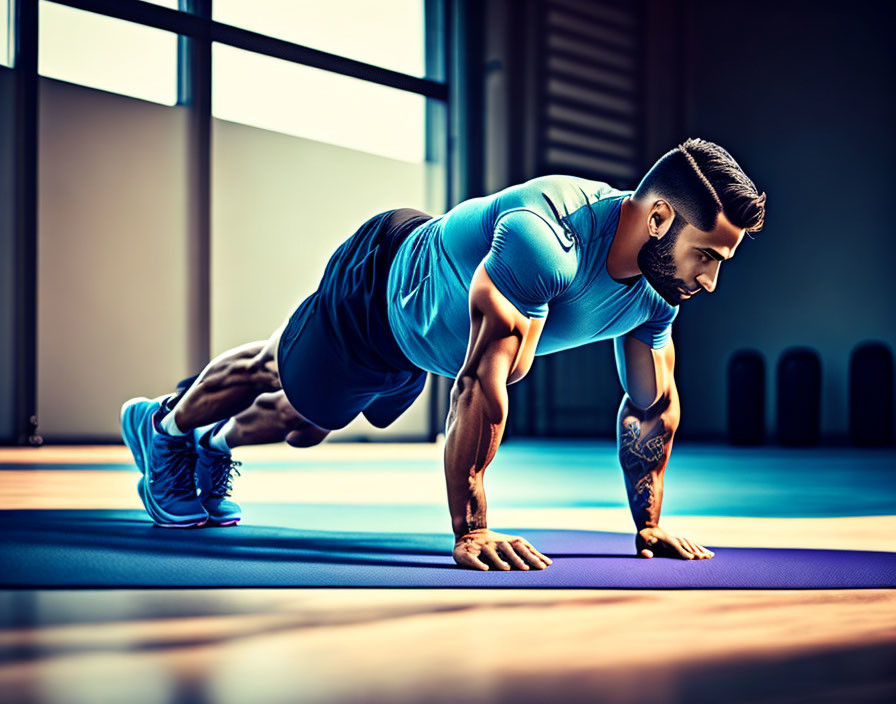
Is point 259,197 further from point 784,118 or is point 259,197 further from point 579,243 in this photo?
point 579,243

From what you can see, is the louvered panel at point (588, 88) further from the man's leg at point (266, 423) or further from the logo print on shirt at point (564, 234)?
the logo print on shirt at point (564, 234)

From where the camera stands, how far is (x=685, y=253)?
5.30 feet

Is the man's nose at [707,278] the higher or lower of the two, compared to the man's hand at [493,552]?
higher

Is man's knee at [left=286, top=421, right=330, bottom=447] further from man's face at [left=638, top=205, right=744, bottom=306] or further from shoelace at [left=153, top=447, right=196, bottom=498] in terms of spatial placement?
man's face at [left=638, top=205, right=744, bottom=306]

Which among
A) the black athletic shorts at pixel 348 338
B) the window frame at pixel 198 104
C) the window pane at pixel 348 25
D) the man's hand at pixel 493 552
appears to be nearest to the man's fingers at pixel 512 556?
the man's hand at pixel 493 552

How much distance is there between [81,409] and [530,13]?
12.3 feet

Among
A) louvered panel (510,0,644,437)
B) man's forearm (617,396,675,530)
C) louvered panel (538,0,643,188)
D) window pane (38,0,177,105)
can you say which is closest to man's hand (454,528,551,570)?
man's forearm (617,396,675,530)

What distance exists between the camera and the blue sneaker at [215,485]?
85.9 inches

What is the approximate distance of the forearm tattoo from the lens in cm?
183

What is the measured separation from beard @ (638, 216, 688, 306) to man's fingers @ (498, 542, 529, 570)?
48cm

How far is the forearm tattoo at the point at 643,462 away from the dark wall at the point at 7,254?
404 centimetres

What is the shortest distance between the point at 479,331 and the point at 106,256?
4.25 m

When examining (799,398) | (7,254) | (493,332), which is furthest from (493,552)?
(799,398)

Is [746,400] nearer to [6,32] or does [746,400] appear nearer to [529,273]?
[6,32]
